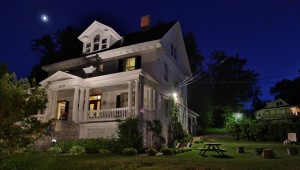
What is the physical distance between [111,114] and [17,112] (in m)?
11.2

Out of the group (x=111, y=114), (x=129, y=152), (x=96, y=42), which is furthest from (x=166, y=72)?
→ (x=129, y=152)

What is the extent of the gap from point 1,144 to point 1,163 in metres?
2.14

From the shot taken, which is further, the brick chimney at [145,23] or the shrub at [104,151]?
the brick chimney at [145,23]

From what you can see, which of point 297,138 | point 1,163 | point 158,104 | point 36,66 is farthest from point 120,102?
point 36,66

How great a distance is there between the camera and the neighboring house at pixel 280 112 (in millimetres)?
48350

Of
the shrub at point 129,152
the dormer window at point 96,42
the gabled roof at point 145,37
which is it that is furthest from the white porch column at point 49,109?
the shrub at point 129,152

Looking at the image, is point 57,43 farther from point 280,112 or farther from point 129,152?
point 280,112

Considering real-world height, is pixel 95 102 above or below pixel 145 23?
below

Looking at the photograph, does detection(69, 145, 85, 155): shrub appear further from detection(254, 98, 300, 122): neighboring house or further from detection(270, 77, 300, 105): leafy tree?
detection(270, 77, 300, 105): leafy tree

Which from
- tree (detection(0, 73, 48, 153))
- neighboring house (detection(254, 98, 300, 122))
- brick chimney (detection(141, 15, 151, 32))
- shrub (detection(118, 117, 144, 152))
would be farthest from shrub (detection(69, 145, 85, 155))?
neighboring house (detection(254, 98, 300, 122))

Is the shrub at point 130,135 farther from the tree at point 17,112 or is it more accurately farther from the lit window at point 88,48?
the lit window at point 88,48

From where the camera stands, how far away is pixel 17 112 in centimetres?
718

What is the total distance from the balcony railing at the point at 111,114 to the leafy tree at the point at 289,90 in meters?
53.9

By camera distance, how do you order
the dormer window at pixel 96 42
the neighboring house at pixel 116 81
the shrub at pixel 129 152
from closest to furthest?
the shrub at pixel 129 152, the neighboring house at pixel 116 81, the dormer window at pixel 96 42
